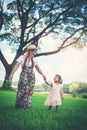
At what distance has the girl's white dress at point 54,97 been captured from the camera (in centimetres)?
718

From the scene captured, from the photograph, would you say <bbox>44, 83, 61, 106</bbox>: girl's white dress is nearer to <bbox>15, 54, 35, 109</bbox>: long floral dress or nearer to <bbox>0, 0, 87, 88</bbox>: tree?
<bbox>15, 54, 35, 109</bbox>: long floral dress

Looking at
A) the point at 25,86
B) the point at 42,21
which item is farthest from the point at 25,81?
the point at 42,21

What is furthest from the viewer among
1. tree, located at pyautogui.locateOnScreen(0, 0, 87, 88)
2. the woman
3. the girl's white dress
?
tree, located at pyautogui.locateOnScreen(0, 0, 87, 88)

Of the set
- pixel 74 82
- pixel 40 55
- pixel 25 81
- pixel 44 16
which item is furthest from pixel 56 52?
pixel 25 81

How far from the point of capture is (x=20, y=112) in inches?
243

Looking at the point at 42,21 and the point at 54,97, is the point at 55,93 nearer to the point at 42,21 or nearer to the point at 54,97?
the point at 54,97

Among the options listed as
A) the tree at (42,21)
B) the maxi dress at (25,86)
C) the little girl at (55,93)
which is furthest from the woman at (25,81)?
the tree at (42,21)

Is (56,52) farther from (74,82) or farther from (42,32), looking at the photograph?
(74,82)

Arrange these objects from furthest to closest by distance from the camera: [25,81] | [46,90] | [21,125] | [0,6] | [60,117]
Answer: [0,6] < [46,90] < [25,81] < [60,117] < [21,125]

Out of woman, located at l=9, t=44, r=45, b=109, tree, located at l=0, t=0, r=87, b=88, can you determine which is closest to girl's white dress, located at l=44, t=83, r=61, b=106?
woman, located at l=9, t=44, r=45, b=109

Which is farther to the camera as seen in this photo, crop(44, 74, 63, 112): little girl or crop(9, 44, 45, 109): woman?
crop(44, 74, 63, 112): little girl

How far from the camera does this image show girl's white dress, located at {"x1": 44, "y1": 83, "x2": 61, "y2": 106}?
7.18m

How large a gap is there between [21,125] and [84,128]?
112 centimetres

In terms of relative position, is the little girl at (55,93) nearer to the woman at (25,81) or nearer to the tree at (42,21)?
the woman at (25,81)
